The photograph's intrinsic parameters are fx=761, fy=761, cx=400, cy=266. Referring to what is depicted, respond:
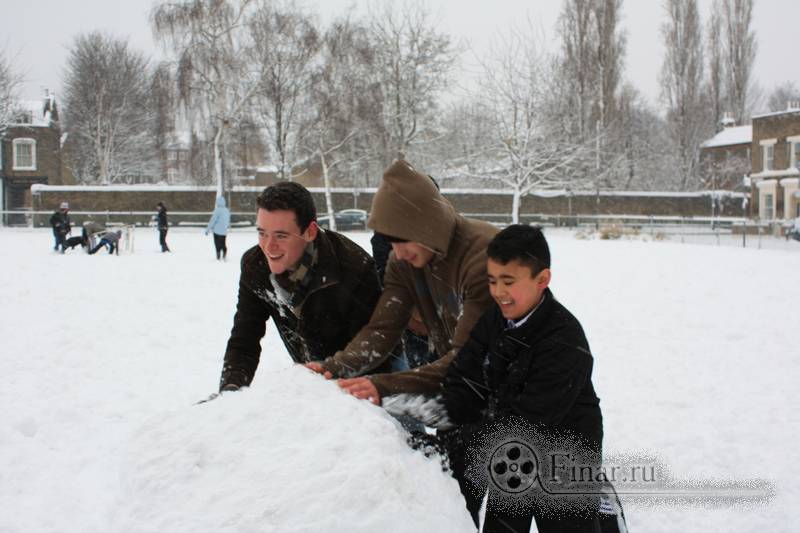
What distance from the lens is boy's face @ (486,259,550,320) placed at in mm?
2549

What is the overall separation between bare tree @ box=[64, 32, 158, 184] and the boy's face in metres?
50.6

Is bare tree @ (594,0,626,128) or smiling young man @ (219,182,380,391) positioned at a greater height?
bare tree @ (594,0,626,128)

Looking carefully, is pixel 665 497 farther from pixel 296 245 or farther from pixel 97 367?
pixel 97 367

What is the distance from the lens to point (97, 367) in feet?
26.8

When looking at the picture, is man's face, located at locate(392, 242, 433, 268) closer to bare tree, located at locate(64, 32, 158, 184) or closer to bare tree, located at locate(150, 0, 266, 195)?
bare tree, located at locate(150, 0, 266, 195)

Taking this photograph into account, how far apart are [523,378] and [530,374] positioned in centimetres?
3

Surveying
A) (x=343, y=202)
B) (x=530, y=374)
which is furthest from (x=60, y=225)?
(x=343, y=202)

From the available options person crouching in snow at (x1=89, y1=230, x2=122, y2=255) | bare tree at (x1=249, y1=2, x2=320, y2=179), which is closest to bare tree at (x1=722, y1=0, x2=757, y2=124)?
bare tree at (x1=249, y1=2, x2=320, y2=179)

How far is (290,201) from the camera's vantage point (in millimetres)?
3025

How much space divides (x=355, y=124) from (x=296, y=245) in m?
32.7

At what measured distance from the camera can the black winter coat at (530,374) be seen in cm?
248

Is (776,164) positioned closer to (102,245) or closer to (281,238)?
(102,245)

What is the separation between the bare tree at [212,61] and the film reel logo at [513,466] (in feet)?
108

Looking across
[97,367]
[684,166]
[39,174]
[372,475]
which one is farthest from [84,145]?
[372,475]
